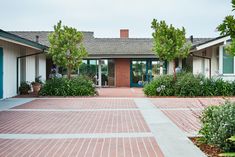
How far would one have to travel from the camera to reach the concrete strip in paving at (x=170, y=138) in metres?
5.66

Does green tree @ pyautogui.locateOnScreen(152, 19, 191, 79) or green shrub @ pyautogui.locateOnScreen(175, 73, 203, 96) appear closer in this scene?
green shrub @ pyautogui.locateOnScreen(175, 73, 203, 96)

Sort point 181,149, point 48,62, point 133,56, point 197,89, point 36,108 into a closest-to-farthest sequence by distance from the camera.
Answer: point 181,149 → point 36,108 → point 197,89 → point 133,56 → point 48,62

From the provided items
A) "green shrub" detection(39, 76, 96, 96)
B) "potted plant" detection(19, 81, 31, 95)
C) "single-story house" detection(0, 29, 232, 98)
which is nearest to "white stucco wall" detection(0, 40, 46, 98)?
"potted plant" detection(19, 81, 31, 95)

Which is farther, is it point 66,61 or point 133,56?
point 133,56

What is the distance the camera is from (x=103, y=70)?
28719mm

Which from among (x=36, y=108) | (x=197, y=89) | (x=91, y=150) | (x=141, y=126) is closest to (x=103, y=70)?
(x=197, y=89)

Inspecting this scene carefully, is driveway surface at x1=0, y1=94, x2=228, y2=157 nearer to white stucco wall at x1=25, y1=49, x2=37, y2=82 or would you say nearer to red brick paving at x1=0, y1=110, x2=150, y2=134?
red brick paving at x1=0, y1=110, x2=150, y2=134

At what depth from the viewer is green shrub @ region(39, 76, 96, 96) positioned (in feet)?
58.3

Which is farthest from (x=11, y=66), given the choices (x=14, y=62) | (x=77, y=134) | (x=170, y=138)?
(x=170, y=138)

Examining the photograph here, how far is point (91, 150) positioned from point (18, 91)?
1355 centimetres

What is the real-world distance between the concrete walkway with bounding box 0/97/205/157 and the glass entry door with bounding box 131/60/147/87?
17.8m

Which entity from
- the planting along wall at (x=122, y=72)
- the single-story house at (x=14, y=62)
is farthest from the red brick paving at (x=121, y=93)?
the planting along wall at (x=122, y=72)

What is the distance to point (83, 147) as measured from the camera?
620 cm

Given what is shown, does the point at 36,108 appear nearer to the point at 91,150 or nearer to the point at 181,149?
the point at 91,150
